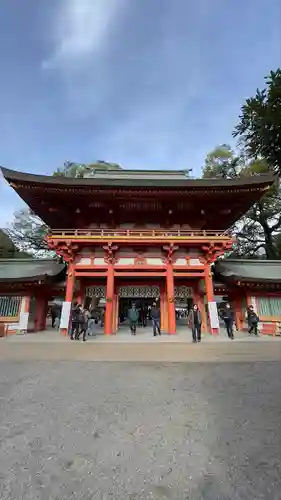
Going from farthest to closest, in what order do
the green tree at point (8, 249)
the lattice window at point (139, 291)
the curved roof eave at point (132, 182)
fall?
the green tree at point (8, 249) → the lattice window at point (139, 291) → the curved roof eave at point (132, 182)

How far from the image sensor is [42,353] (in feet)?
27.6

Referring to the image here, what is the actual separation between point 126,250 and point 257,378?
10893mm

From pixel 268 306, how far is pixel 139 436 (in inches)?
600

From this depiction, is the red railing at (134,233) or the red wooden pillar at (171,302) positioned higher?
the red railing at (134,233)

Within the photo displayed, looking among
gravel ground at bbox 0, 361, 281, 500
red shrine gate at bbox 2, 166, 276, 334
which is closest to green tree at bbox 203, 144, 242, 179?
red shrine gate at bbox 2, 166, 276, 334

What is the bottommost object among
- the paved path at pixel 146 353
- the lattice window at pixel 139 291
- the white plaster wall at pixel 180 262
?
the paved path at pixel 146 353

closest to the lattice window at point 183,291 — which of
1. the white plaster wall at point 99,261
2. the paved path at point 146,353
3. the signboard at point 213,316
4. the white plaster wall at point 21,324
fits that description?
the signboard at point 213,316

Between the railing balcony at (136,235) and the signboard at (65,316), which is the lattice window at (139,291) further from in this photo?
the signboard at (65,316)

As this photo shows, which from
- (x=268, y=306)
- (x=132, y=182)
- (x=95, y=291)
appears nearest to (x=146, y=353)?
(x=95, y=291)

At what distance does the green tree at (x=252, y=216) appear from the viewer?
30.1 m

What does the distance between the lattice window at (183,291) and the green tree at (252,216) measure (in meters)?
17.7

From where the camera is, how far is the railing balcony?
48.6 feet

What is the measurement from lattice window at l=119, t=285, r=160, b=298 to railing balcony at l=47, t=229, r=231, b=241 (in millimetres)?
3320

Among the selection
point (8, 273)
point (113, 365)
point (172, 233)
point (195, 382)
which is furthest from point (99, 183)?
point (195, 382)
